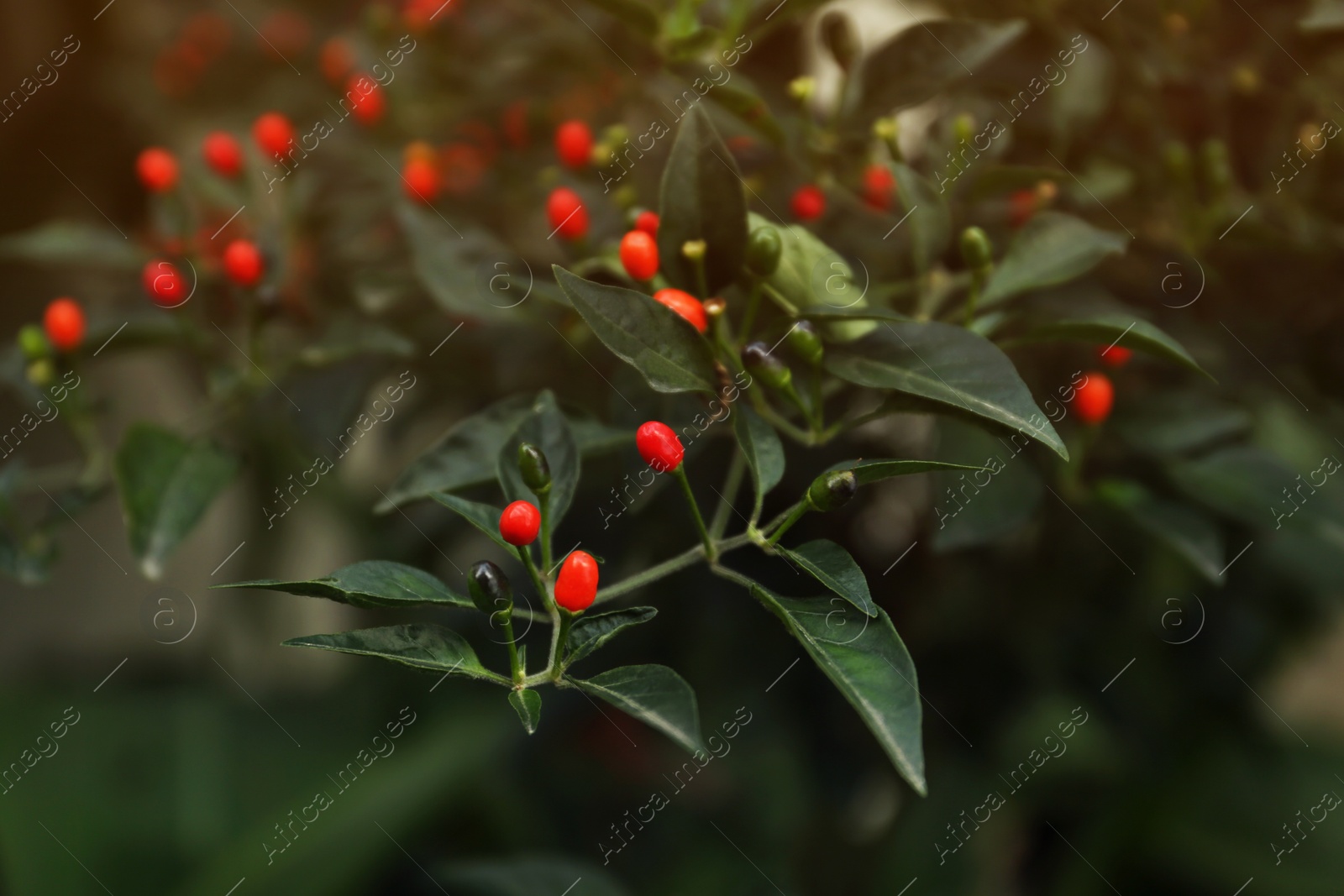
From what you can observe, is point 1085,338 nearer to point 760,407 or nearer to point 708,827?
point 760,407

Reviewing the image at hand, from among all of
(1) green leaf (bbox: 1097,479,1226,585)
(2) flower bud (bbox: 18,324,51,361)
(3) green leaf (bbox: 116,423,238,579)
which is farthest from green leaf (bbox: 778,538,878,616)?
(2) flower bud (bbox: 18,324,51,361)

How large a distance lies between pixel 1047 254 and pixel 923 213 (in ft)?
0.20

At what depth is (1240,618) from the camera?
2.51 feet

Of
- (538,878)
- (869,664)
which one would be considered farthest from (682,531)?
(869,664)

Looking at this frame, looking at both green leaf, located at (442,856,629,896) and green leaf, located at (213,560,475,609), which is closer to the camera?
green leaf, located at (213,560,475,609)

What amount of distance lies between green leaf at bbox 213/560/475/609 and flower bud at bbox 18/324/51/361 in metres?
0.29

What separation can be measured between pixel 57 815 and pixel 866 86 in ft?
2.87

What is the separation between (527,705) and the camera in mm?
322

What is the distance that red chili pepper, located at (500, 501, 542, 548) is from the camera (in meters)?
0.33

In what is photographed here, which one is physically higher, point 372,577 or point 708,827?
point 372,577

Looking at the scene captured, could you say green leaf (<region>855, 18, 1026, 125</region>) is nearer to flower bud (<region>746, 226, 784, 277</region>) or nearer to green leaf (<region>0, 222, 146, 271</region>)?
flower bud (<region>746, 226, 784, 277</region>)

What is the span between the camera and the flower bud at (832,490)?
33cm

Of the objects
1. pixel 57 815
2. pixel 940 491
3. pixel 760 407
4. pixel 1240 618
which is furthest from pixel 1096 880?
pixel 57 815

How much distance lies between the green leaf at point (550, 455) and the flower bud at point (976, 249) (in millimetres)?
188
